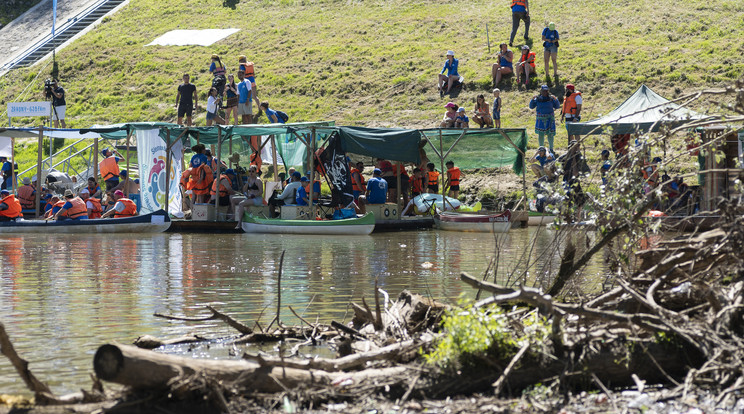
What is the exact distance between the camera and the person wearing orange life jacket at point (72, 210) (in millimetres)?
23656

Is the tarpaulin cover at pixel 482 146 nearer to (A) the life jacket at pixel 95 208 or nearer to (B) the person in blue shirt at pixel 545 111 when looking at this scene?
(B) the person in blue shirt at pixel 545 111

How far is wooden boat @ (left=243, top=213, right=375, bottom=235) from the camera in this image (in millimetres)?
23078

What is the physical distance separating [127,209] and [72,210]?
4.42 feet

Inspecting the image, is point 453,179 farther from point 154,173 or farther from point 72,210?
point 72,210

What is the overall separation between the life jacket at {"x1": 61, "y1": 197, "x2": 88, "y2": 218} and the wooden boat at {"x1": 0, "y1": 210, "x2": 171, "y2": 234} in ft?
1.12

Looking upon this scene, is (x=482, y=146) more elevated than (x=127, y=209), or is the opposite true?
(x=482, y=146)

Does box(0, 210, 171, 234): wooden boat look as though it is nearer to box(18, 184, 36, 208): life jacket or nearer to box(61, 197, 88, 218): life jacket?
box(61, 197, 88, 218): life jacket

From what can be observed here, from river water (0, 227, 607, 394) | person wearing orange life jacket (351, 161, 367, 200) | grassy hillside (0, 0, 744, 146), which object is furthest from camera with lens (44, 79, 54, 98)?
person wearing orange life jacket (351, 161, 367, 200)

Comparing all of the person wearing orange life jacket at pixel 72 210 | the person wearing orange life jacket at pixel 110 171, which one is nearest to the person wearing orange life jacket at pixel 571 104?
the person wearing orange life jacket at pixel 110 171

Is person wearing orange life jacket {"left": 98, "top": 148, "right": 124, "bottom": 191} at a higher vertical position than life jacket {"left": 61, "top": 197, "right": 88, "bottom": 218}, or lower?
higher

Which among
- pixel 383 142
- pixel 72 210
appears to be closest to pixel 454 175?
pixel 383 142

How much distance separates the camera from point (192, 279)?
14094 mm

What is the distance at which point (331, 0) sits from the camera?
54.8 meters

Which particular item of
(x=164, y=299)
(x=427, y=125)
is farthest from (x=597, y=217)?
(x=427, y=125)
